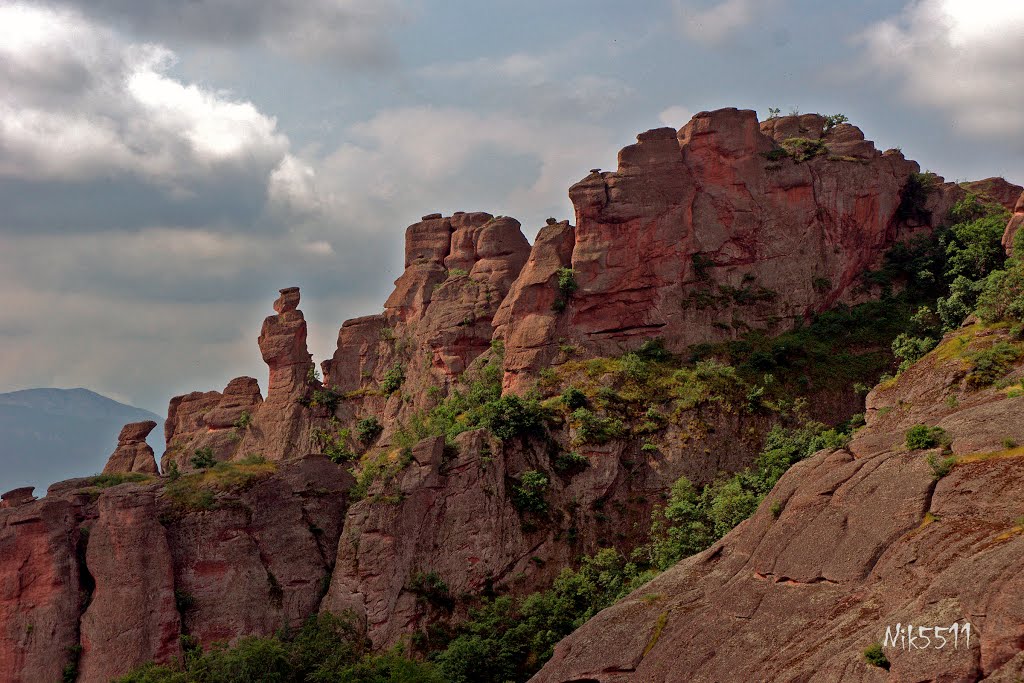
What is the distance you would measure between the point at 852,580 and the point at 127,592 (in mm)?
29115

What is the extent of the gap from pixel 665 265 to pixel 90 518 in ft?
102

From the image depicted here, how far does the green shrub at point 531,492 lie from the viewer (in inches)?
1944

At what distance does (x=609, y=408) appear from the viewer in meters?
52.7

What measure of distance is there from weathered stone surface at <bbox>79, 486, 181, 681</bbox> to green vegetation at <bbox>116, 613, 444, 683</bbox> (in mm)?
1888

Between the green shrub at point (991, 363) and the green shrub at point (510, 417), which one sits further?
the green shrub at point (510, 417)

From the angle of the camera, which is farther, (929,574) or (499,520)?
(499,520)

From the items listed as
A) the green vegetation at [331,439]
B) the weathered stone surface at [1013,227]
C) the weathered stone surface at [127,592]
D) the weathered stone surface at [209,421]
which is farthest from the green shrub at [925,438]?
the weathered stone surface at [209,421]

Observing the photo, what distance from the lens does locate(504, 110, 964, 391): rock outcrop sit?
5678 centimetres

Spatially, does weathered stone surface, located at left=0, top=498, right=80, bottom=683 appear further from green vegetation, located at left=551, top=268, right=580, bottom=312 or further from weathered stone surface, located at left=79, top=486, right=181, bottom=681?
green vegetation, located at left=551, top=268, right=580, bottom=312

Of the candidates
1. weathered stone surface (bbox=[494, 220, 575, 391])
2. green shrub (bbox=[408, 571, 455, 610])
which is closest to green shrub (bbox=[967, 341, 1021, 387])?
weathered stone surface (bbox=[494, 220, 575, 391])

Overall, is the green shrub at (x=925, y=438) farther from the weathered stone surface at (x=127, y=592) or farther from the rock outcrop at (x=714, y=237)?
the weathered stone surface at (x=127, y=592)

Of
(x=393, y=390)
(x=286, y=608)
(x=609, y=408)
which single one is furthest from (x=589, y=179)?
(x=286, y=608)

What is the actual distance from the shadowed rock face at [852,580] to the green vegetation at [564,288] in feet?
75.6

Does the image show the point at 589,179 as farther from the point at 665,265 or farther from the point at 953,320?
the point at 953,320
